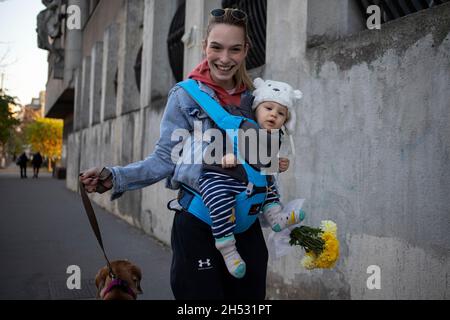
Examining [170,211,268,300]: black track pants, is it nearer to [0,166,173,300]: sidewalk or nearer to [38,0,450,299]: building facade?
[38,0,450,299]: building facade

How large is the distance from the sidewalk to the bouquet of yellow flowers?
2993mm

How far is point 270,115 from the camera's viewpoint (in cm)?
211

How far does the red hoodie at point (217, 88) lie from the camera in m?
2.18

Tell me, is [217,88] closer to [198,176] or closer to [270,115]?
[270,115]

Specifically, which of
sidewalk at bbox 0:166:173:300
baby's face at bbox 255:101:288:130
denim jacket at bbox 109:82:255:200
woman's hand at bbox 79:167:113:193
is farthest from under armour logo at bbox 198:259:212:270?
sidewalk at bbox 0:166:173:300

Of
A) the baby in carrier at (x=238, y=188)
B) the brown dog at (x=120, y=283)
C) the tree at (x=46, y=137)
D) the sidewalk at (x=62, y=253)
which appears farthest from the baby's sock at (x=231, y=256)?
the tree at (x=46, y=137)

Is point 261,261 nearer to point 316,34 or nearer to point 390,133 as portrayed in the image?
point 390,133

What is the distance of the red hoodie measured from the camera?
218 cm

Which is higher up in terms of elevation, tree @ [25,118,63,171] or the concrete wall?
tree @ [25,118,63,171]

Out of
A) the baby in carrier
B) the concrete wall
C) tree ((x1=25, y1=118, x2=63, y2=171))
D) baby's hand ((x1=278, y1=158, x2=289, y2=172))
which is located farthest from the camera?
tree ((x1=25, y1=118, x2=63, y2=171))

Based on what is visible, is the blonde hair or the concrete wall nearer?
the blonde hair

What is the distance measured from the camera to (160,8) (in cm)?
903
